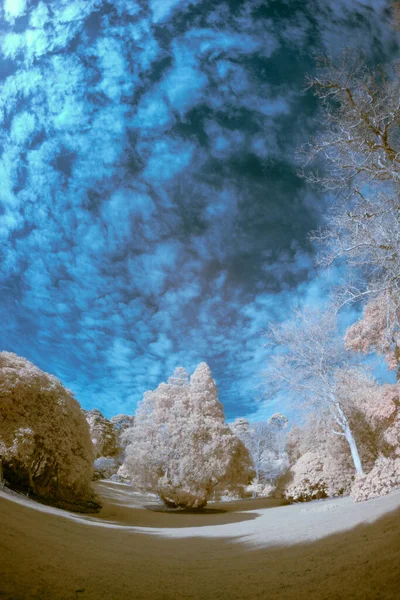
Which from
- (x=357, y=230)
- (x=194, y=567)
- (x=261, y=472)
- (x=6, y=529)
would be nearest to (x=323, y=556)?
(x=194, y=567)

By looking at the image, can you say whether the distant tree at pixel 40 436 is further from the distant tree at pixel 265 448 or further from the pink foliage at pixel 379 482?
the distant tree at pixel 265 448

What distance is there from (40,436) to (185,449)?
857 cm

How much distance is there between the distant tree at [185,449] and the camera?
16.8 metres

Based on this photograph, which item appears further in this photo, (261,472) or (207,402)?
(261,472)

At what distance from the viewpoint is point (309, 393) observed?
47.4 ft

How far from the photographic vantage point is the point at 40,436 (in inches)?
449

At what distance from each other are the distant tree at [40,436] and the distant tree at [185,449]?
511cm

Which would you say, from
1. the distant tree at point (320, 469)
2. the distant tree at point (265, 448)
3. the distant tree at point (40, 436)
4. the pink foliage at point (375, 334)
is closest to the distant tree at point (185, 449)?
the distant tree at point (320, 469)

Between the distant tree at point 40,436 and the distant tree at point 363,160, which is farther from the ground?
the distant tree at point 363,160

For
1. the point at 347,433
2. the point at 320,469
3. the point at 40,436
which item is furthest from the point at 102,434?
the point at 347,433

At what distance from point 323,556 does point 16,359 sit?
1369 cm

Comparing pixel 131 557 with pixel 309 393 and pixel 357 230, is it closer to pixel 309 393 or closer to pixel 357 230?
pixel 357 230

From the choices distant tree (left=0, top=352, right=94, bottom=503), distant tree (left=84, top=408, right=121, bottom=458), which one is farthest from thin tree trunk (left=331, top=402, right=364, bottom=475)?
distant tree (left=84, top=408, right=121, bottom=458)

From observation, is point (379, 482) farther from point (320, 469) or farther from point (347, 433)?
point (320, 469)
